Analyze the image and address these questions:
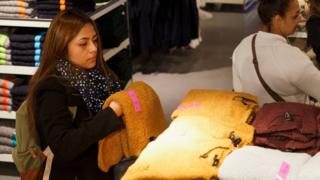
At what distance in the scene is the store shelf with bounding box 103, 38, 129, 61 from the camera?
365 cm

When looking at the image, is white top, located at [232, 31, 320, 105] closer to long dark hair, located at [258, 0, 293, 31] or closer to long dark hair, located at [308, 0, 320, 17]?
long dark hair, located at [258, 0, 293, 31]

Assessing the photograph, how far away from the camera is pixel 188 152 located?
1.49 metres

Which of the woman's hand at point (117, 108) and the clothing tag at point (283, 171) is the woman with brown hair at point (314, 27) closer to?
the woman's hand at point (117, 108)

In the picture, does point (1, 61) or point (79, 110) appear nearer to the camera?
point (79, 110)

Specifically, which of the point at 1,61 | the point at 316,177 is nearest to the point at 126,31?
the point at 1,61

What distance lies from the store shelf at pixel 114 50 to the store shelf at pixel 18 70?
592 mm

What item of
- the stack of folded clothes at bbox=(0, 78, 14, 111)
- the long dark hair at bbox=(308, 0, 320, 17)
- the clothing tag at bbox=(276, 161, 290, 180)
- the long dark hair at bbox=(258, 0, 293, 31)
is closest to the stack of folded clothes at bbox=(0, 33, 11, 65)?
the stack of folded clothes at bbox=(0, 78, 14, 111)

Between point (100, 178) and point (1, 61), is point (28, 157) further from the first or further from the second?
point (1, 61)

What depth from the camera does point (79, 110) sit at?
6.86 feet

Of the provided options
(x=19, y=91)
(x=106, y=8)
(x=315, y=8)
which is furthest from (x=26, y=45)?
(x=315, y=8)

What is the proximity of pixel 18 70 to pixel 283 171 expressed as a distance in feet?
7.27

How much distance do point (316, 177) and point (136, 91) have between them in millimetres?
754

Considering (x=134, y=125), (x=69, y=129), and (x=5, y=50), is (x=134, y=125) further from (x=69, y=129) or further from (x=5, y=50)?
(x=5, y=50)

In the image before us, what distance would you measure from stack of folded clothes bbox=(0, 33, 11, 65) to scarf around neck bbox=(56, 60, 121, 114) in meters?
1.19
